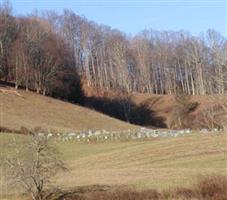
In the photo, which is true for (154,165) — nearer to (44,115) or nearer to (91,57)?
(44,115)

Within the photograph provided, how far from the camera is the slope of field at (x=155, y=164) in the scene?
2328cm

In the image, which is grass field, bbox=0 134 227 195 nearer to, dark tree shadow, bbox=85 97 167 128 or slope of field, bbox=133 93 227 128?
slope of field, bbox=133 93 227 128

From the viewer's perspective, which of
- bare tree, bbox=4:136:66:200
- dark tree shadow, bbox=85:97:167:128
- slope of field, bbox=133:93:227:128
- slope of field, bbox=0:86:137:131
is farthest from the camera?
dark tree shadow, bbox=85:97:167:128

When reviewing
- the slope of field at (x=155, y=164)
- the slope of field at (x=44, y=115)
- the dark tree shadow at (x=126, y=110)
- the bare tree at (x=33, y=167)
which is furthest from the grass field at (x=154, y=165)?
the dark tree shadow at (x=126, y=110)

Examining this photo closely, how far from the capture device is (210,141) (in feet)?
114

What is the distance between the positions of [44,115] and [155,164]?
138ft

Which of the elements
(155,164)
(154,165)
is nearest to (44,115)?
(155,164)

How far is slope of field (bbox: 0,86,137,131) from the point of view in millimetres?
62938

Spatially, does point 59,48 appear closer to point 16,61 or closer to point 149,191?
point 16,61

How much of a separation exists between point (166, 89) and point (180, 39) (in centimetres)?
1823

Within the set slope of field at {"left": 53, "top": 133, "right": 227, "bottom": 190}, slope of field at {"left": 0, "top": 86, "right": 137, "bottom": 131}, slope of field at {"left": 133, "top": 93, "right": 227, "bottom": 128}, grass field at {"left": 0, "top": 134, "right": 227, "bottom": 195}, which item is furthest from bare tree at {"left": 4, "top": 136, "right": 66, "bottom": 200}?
slope of field at {"left": 133, "top": 93, "right": 227, "bottom": 128}

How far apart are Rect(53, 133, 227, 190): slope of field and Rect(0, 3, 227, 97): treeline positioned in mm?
45493

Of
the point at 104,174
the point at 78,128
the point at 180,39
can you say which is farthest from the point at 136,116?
the point at 104,174

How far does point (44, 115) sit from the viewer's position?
229 feet
